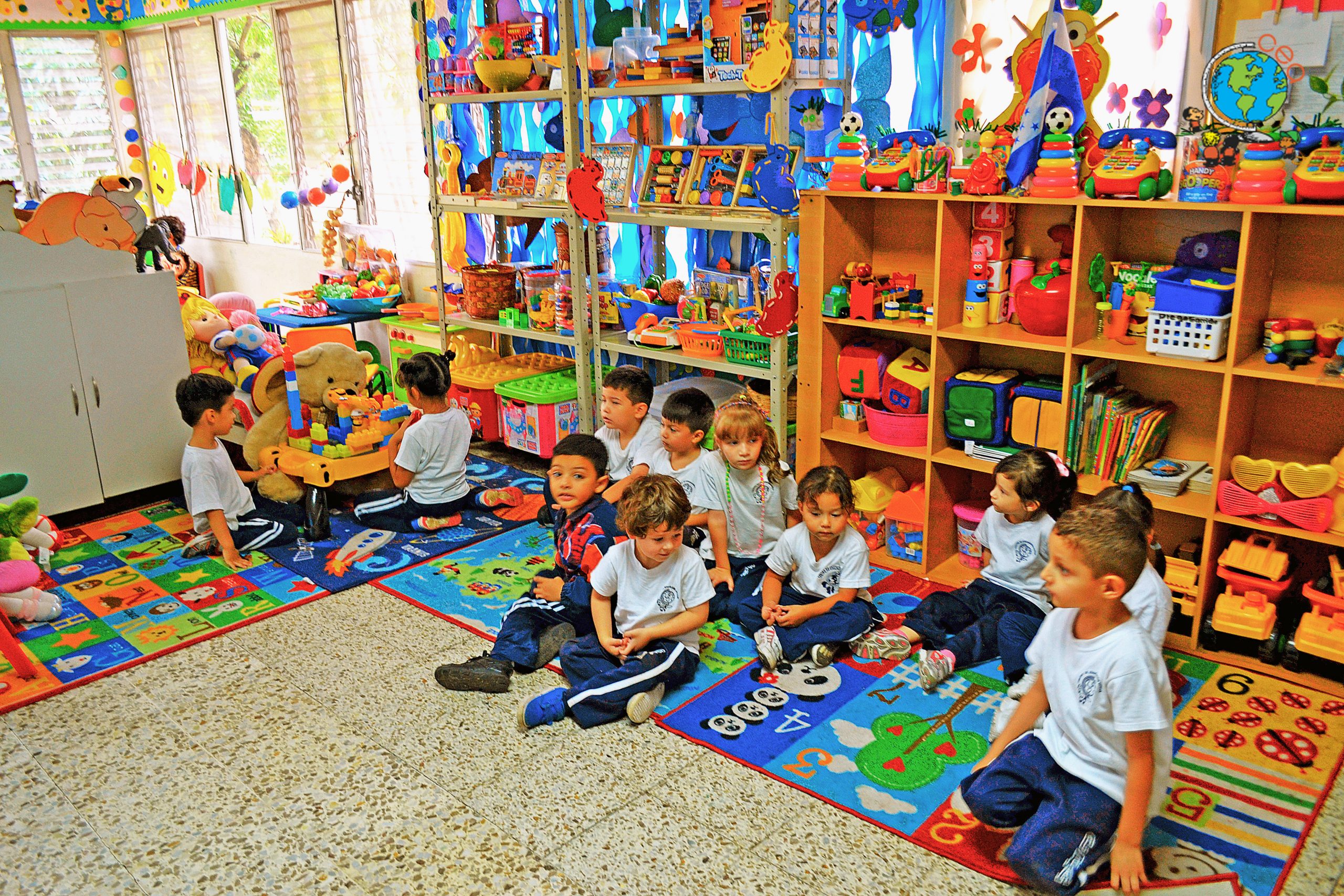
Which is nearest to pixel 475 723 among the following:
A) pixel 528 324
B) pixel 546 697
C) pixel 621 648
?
pixel 546 697

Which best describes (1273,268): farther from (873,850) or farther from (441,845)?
(441,845)

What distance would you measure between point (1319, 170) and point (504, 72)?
3740 mm

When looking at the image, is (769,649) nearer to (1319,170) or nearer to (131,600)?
(1319,170)

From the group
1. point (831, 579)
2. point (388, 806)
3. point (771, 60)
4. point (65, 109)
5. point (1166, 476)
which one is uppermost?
point (65, 109)

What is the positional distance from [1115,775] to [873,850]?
62 centimetres

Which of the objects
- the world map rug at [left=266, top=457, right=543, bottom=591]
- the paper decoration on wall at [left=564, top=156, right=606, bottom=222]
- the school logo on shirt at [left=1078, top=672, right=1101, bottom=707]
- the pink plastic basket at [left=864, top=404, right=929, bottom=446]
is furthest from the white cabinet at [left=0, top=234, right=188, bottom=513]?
the school logo on shirt at [left=1078, top=672, right=1101, bottom=707]

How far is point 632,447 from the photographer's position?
14.4 ft

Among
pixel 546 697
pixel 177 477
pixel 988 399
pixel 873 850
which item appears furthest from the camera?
pixel 177 477

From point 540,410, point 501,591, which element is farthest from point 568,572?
point 540,410

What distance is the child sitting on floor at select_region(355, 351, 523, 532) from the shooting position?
4.77 m

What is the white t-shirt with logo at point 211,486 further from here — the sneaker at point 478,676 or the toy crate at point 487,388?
the sneaker at point 478,676

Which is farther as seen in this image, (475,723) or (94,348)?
(94,348)

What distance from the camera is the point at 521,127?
19.3 ft

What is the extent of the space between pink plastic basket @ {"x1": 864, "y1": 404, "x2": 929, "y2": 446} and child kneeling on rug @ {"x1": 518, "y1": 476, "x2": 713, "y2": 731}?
1.23 m
